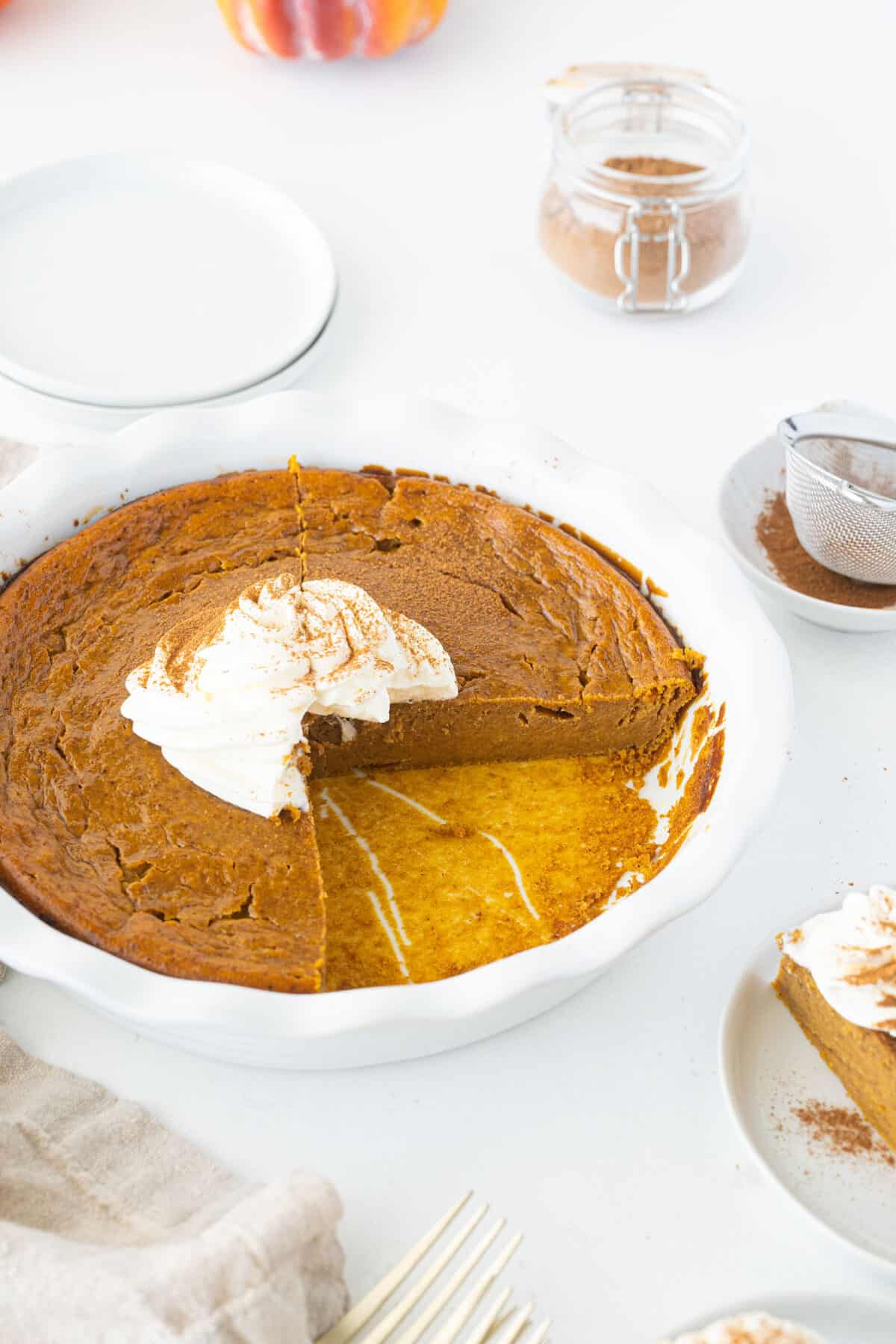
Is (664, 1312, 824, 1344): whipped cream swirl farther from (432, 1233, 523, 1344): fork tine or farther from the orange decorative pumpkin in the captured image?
the orange decorative pumpkin

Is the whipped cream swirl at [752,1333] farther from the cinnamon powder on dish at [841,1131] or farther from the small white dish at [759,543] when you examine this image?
the small white dish at [759,543]

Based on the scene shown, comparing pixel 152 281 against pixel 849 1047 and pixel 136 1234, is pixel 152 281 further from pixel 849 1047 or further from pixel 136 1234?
pixel 849 1047

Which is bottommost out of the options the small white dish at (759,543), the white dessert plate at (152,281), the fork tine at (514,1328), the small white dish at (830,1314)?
the small white dish at (830,1314)

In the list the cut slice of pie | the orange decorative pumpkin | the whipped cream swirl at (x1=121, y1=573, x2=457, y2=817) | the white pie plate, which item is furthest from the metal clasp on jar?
the cut slice of pie

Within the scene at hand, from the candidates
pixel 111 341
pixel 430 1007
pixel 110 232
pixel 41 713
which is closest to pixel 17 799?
pixel 41 713

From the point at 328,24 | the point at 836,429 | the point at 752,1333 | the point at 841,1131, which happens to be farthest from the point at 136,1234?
the point at 328,24

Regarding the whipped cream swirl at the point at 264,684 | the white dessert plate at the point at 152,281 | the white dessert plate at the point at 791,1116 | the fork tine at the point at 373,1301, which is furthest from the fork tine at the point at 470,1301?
the white dessert plate at the point at 152,281
